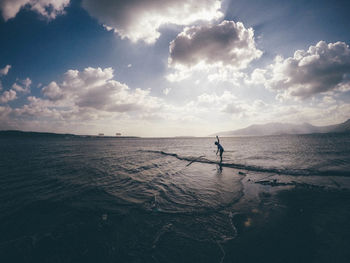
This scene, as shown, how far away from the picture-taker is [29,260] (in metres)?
4.83

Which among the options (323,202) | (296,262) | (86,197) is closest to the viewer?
(296,262)

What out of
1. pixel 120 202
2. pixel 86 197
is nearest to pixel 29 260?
pixel 120 202

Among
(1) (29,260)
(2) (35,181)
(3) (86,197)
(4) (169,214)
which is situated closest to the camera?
(1) (29,260)

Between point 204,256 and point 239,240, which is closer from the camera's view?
point 204,256

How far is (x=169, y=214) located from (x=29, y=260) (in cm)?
556

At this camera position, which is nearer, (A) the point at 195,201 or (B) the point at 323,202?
(B) the point at 323,202

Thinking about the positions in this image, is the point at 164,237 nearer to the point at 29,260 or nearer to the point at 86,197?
the point at 29,260

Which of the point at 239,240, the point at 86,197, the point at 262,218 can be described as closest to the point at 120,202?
the point at 86,197

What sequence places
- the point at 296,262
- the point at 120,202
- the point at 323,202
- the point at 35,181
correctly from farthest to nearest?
1. the point at 35,181
2. the point at 120,202
3. the point at 323,202
4. the point at 296,262

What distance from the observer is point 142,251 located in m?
5.13

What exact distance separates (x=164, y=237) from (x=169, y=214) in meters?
1.83

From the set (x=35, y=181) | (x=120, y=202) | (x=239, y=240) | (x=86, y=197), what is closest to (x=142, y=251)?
(x=239, y=240)

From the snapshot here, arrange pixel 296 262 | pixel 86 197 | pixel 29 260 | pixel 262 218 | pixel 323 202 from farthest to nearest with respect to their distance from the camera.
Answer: pixel 86 197, pixel 323 202, pixel 262 218, pixel 29 260, pixel 296 262

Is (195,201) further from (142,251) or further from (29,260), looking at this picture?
(29,260)
